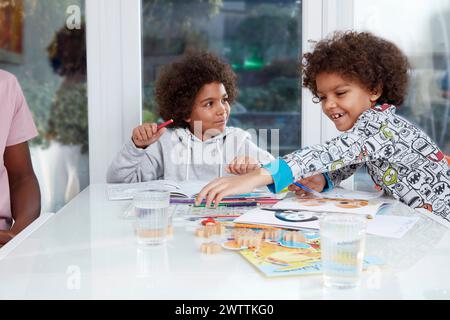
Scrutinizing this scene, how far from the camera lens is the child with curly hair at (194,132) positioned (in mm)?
1898

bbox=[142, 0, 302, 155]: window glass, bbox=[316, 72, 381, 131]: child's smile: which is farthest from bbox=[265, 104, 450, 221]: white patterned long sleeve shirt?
bbox=[142, 0, 302, 155]: window glass

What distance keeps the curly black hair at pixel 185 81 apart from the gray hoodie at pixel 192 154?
0.09 meters

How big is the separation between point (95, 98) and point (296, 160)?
3.36 ft

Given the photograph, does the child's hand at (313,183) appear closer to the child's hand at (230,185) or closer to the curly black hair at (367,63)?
the child's hand at (230,185)

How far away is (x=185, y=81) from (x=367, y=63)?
0.75 metres

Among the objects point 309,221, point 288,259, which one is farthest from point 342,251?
point 309,221

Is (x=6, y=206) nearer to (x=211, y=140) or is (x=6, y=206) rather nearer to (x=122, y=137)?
(x=122, y=137)

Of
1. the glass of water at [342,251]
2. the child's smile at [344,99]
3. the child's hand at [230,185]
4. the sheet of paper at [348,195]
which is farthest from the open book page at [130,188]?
the glass of water at [342,251]

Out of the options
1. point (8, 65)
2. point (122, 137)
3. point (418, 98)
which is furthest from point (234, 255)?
point (418, 98)

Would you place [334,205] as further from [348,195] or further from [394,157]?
[394,157]

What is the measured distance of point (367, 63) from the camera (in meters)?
1.56

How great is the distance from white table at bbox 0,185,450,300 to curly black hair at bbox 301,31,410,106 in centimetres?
66

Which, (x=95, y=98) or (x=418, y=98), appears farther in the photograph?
(x=418, y=98)

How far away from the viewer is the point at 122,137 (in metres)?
2.03
